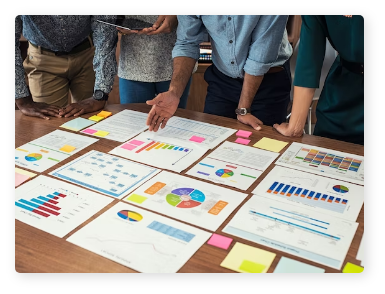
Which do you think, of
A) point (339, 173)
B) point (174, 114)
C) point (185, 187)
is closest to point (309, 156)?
point (339, 173)

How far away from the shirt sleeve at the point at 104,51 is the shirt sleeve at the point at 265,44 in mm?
633

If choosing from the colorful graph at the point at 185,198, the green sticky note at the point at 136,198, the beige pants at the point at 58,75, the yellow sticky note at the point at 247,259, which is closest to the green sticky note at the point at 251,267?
the yellow sticky note at the point at 247,259

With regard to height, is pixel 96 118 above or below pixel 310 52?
below

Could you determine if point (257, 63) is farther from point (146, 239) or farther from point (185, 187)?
point (146, 239)

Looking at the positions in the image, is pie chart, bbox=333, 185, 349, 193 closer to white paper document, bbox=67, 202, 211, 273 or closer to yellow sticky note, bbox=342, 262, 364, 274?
yellow sticky note, bbox=342, 262, 364, 274

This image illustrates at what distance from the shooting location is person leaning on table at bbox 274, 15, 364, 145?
148 cm

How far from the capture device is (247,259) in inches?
38.2

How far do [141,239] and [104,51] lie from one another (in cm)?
117

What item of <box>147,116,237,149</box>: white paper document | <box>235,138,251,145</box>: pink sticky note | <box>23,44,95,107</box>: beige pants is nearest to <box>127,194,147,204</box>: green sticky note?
<box>147,116,237,149</box>: white paper document

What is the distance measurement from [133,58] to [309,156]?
1.05 metres

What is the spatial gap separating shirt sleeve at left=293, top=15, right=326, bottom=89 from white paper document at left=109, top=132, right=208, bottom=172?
461 mm

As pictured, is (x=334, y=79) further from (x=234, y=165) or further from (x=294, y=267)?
(x=294, y=267)

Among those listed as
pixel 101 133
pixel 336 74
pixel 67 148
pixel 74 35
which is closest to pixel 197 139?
pixel 101 133

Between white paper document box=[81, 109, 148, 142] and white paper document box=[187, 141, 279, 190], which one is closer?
white paper document box=[187, 141, 279, 190]
